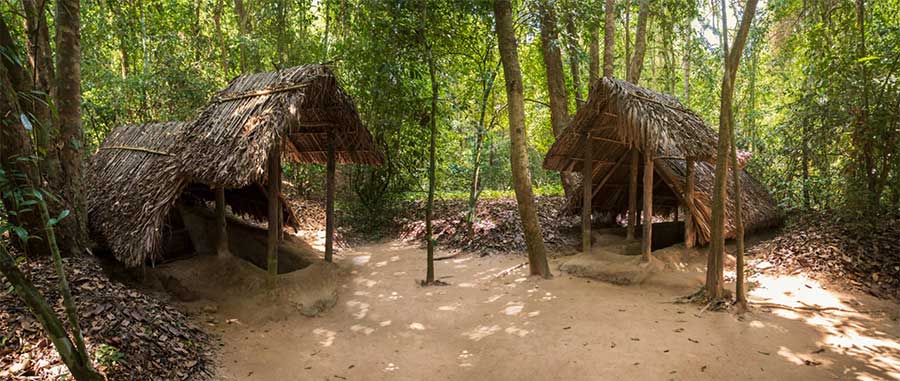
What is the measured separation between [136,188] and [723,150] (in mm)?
7022

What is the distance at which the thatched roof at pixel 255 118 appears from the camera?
5.69m

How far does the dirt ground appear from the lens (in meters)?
4.19

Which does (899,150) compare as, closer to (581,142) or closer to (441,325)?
(581,142)

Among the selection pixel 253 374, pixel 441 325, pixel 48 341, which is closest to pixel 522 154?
pixel 441 325

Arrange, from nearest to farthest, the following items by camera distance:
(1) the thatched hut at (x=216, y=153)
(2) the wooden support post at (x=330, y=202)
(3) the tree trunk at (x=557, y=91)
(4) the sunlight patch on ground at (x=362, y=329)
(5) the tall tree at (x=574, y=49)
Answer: (4) the sunlight patch on ground at (x=362, y=329), (1) the thatched hut at (x=216, y=153), (2) the wooden support post at (x=330, y=202), (5) the tall tree at (x=574, y=49), (3) the tree trunk at (x=557, y=91)

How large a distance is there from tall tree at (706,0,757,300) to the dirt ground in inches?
16.3

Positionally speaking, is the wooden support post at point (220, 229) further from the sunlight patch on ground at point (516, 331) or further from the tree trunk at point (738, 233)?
the tree trunk at point (738, 233)

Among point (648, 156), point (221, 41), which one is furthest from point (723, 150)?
point (221, 41)

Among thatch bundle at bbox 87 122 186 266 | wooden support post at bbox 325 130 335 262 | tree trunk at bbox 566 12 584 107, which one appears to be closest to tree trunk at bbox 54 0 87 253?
thatch bundle at bbox 87 122 186 266

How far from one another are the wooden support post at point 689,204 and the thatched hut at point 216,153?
5.09 meters

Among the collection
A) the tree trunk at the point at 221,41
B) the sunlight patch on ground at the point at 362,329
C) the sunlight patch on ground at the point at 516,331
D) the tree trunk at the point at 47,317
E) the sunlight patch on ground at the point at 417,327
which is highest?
the tree trunk at the point at 221,41

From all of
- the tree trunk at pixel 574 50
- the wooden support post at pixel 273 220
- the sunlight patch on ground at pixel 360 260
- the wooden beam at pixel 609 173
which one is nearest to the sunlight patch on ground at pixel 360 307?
the wooden support post at pixel 273 220

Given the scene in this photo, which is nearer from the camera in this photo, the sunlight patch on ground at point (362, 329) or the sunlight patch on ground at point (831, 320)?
the sunlight patch on ground at point (831, 320)

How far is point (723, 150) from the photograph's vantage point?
5.17 m
